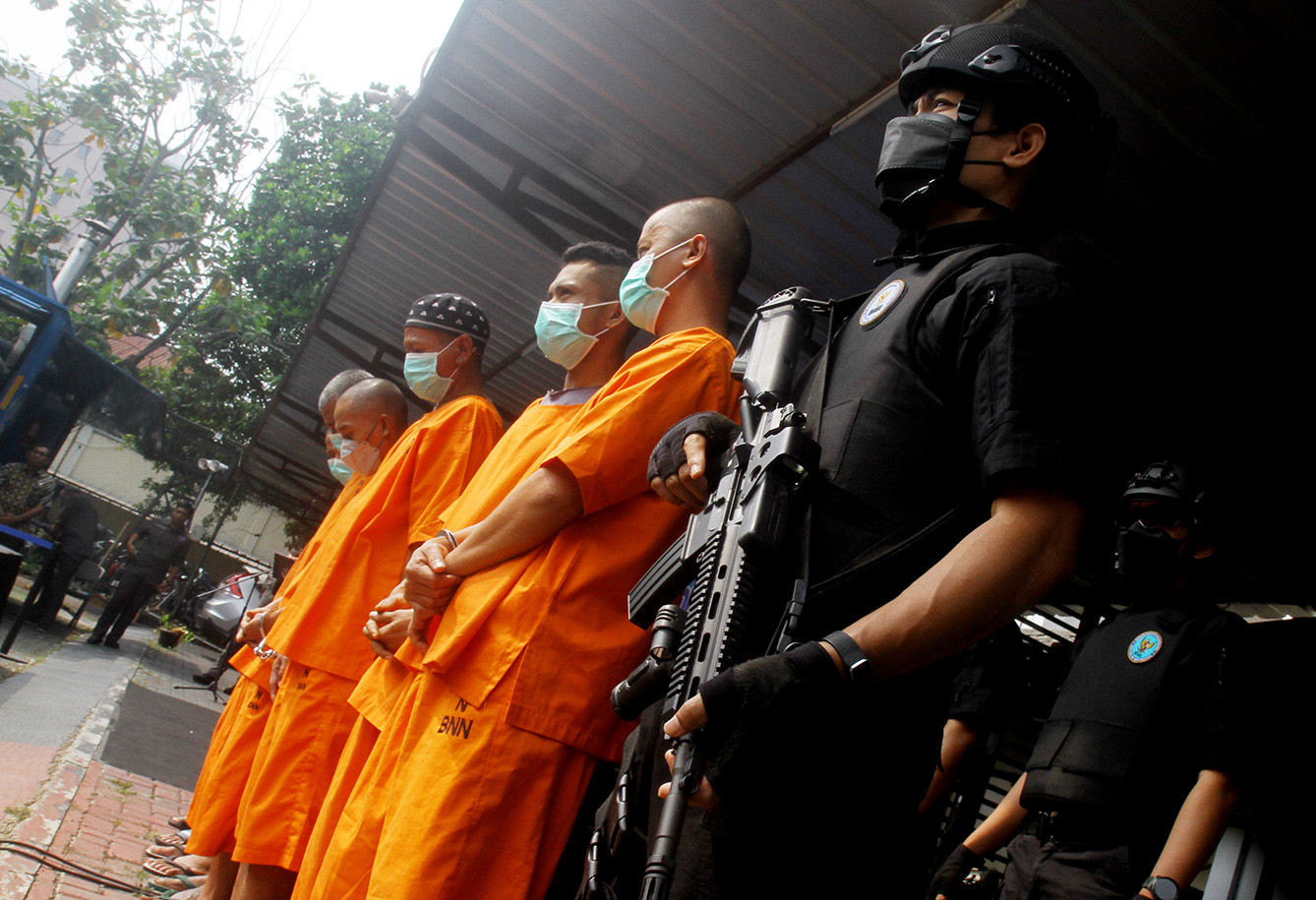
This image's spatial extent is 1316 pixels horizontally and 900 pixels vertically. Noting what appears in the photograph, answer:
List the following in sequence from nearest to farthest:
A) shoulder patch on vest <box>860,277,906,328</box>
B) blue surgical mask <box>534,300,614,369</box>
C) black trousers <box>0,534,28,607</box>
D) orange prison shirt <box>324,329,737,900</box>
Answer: shoulder patch on vest <box>860,277,906,328</box>, orange prison shirt <box>324,329,737,900</box>, blue surgical mask <box>534,300,614,369</box>, black trousers <box>0,534,28,607</box>

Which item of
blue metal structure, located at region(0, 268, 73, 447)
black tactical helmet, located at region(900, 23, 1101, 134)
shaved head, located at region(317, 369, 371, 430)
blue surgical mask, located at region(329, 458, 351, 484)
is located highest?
blue metal structure, located at region(0, 268, 73, 447)

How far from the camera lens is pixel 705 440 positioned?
1.88m

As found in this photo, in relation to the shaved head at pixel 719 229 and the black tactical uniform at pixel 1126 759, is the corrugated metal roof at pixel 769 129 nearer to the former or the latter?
the black tactical uniform at pixel 1126 759

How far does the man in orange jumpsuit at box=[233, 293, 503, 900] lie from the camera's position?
3.41m

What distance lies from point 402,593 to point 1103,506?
6.41 feet

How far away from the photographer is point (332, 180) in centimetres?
2619

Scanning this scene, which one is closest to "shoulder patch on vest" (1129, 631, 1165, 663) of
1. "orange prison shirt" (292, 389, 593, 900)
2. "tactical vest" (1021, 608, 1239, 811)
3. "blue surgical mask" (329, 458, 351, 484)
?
"tactical vest" (1021, 608, 1239, 811)

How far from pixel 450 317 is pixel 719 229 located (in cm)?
177

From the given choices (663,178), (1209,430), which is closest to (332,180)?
(663,178)

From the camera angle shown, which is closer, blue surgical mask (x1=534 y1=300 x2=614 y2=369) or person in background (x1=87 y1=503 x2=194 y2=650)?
blue surgical mask (x1=534 y1=300 x2=614 y2=369)

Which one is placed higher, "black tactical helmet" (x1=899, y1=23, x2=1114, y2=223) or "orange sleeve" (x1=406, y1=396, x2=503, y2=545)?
"black tactical helmet" (x1=899, y1=23, x2=1114, y2=223)

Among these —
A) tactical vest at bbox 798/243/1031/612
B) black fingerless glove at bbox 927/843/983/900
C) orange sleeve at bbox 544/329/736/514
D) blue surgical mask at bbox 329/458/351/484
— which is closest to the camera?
tactical vest at bbox 798/243/1031/612

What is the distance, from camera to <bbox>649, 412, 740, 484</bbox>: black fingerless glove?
6.16 feet

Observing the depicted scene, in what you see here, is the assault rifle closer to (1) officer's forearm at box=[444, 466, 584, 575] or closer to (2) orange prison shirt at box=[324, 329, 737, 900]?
(2) orange prison shirt at box=[324, 329, 737, 900]
